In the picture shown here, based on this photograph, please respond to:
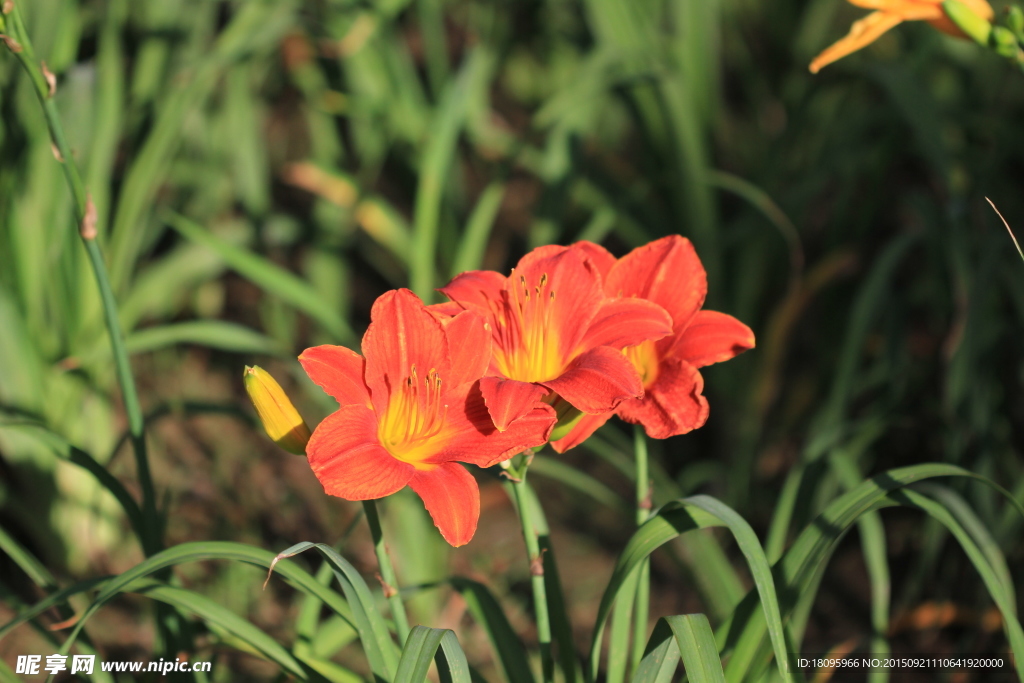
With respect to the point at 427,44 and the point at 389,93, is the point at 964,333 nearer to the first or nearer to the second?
the point at 389,93

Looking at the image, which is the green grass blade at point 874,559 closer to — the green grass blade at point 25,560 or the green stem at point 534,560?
the green stem at point 534,560

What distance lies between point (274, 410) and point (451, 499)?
0.53 ft

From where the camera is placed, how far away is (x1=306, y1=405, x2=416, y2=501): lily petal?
21.9 inches

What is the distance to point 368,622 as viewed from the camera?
0.68m

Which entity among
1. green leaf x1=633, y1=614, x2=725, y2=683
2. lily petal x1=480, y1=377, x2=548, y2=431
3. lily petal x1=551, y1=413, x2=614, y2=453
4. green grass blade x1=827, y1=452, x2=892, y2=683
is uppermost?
lily petal x1=480, y1=377, x2=548, y2=431

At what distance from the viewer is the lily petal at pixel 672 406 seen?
642 mm

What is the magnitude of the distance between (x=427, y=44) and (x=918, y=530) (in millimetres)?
1588

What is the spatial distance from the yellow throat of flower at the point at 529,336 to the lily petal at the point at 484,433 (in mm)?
56

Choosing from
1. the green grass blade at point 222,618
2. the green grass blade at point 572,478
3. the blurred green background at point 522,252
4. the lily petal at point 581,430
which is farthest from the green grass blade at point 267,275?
the lily petal at point 581,430

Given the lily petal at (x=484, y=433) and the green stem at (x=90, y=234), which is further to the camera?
the green stem at (x=90, y=234)

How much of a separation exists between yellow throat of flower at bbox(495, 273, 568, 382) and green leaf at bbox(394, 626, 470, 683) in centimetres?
23

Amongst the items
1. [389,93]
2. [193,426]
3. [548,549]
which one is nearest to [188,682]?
[548,549]

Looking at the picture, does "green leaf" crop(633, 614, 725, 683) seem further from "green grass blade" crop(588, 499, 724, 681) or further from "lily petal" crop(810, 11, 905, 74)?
"lily petal" crop(810, 11, 905, 74)

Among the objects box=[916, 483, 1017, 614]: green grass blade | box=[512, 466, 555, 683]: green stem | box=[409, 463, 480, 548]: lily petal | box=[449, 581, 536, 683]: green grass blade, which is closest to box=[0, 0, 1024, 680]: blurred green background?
box=[916, 483, 1017, 614]: green grass blade
